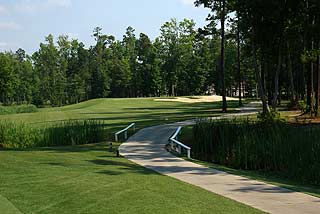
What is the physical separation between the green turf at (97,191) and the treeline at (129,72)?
8166 cm

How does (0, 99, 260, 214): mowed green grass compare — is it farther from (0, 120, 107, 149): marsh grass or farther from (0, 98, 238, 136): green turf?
(0, 98, 238, 136): green turf

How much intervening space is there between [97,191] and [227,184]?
313cm

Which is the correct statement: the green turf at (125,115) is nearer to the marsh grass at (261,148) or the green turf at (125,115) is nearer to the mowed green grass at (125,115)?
the mowed green grass at (125,115)

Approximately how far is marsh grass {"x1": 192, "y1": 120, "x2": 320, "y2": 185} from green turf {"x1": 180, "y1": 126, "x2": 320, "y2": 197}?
57 cm

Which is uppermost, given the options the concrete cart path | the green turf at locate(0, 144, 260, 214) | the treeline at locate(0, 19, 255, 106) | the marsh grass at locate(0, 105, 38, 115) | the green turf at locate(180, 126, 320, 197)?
the treeline at locate(0, 19, 255, 106)

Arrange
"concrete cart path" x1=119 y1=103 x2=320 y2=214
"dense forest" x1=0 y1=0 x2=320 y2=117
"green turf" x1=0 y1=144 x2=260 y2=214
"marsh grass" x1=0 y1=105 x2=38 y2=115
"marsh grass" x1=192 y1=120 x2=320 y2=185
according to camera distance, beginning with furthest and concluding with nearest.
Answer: "dense forest" x1=0 y1=0 x2=320 y2=117, "marsh grass" x1=0 y1=105 x2=38 y2=115, "marsh grass" x1=192 y1=120 x2=320 y2=185, "concrete cart path" x1=119 y1=103 x2=320 y2=214, "green turf" x1=0 y1=144 x2=260 y2=214

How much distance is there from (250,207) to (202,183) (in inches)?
111

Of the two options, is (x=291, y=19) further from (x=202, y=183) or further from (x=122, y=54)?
(x=122, y=54)

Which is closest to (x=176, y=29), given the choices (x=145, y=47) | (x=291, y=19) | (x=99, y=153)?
(x=145, y=47)

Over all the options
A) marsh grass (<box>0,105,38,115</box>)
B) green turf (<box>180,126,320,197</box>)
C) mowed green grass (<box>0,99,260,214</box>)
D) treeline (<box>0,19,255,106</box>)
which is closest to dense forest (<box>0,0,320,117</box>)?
treeline (<box>0,19,255,106</box>)

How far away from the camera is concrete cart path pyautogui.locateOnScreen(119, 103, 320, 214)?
28.5ft

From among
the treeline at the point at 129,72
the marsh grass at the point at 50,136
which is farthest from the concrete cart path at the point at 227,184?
the treeline at the point at 129,72

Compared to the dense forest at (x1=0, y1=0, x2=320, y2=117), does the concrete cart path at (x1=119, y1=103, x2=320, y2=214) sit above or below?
below

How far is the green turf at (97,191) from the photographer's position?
8328 mm
